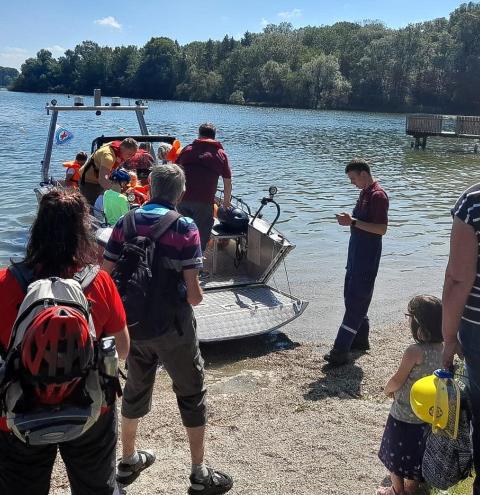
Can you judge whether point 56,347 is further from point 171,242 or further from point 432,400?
point 432,400

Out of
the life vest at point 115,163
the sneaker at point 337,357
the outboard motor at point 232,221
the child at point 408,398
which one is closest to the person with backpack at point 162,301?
the child at point 408,398

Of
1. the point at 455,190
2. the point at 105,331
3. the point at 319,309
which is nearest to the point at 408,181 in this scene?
the point at 455,190

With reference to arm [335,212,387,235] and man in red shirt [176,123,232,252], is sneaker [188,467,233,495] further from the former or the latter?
man in red shirt [176,123,232,252]

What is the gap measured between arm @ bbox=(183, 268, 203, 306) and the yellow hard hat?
4.01 feet

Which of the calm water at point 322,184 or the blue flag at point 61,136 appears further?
the blue flag at point 61,136

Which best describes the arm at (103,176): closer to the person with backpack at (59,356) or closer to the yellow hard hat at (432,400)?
the person with backpack at (59,356)

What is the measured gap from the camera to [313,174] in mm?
24719

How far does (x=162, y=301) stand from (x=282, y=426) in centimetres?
171

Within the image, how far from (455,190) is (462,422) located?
20057mm

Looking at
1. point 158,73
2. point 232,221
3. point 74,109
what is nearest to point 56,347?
point 232,221

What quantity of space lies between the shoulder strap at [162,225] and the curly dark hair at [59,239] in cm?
78

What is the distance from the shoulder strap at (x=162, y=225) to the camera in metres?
3.33

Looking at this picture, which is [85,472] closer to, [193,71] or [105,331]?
[105,331]

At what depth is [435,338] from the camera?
11.7 feet
